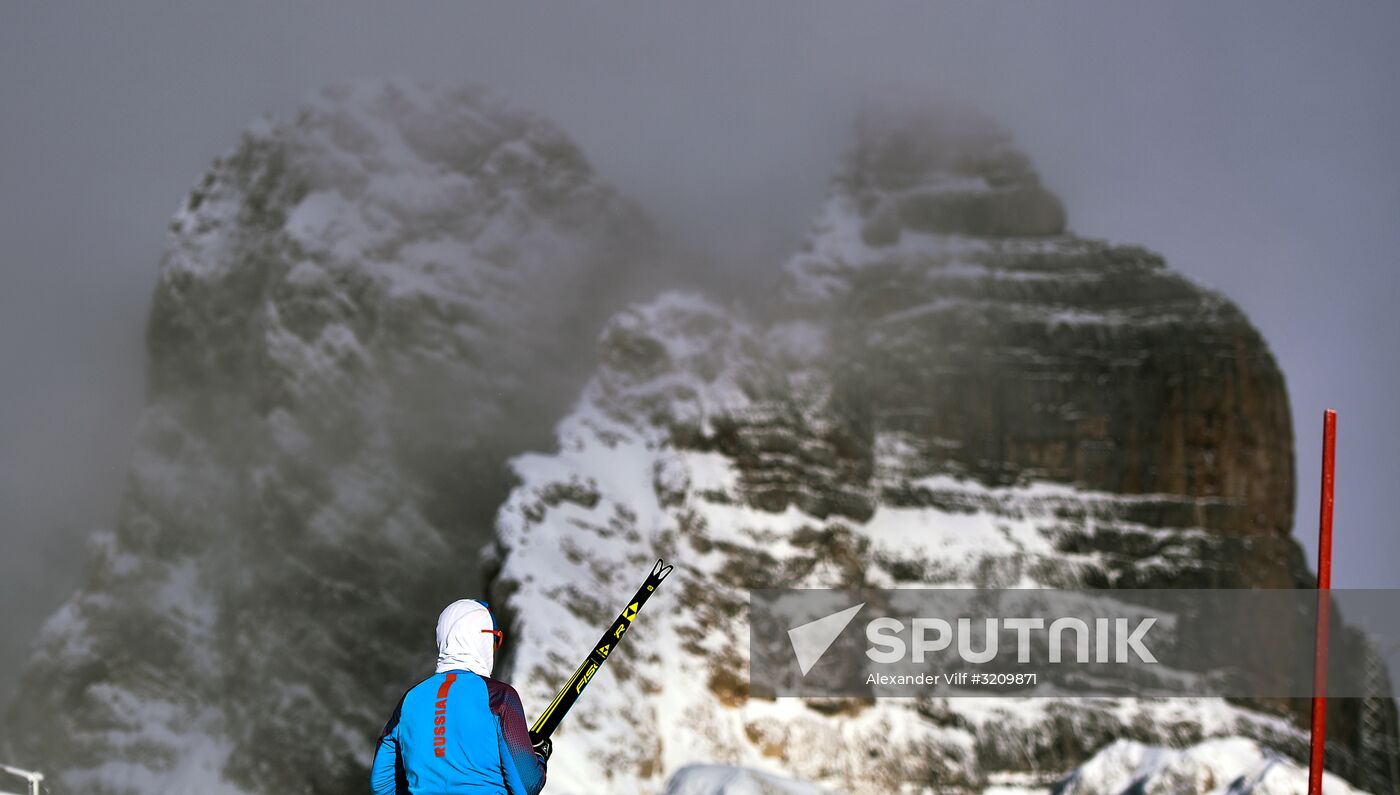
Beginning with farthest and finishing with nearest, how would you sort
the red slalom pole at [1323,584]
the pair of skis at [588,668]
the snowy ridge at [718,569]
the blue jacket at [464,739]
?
the snowy ridge at [718,569]
the red slalom pole at [1323,584]
the pair of skis at [588,668]
the blue jacket at [464,739]

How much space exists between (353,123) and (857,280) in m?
51.7

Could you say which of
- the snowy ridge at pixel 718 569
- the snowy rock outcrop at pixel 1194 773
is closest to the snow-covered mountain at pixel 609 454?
the snowy ridge at pixel 718 569

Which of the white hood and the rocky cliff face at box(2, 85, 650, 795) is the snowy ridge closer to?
the rocky cliff face at box(2, 85, 650, 795)

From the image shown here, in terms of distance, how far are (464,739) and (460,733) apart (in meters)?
0.03

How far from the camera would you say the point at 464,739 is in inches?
274

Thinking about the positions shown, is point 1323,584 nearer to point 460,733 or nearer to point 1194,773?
point 460,733

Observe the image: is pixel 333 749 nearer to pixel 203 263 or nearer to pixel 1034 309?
pixel 203 263

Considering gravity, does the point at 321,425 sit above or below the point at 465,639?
above

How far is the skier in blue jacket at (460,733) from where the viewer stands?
6.97 m

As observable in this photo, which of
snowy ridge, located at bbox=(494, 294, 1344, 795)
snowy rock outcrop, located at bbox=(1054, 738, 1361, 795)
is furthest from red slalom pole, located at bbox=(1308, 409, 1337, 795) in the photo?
snowy ridge, located at bbox=(494, 294, 1344, 795)

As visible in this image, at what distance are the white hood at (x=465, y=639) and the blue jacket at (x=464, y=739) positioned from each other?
74 mm

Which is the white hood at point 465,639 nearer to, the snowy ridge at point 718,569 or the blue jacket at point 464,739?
the blue jacket at point 464,739

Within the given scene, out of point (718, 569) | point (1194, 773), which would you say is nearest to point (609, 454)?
point (718, 569)

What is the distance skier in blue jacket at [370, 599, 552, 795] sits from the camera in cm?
697
